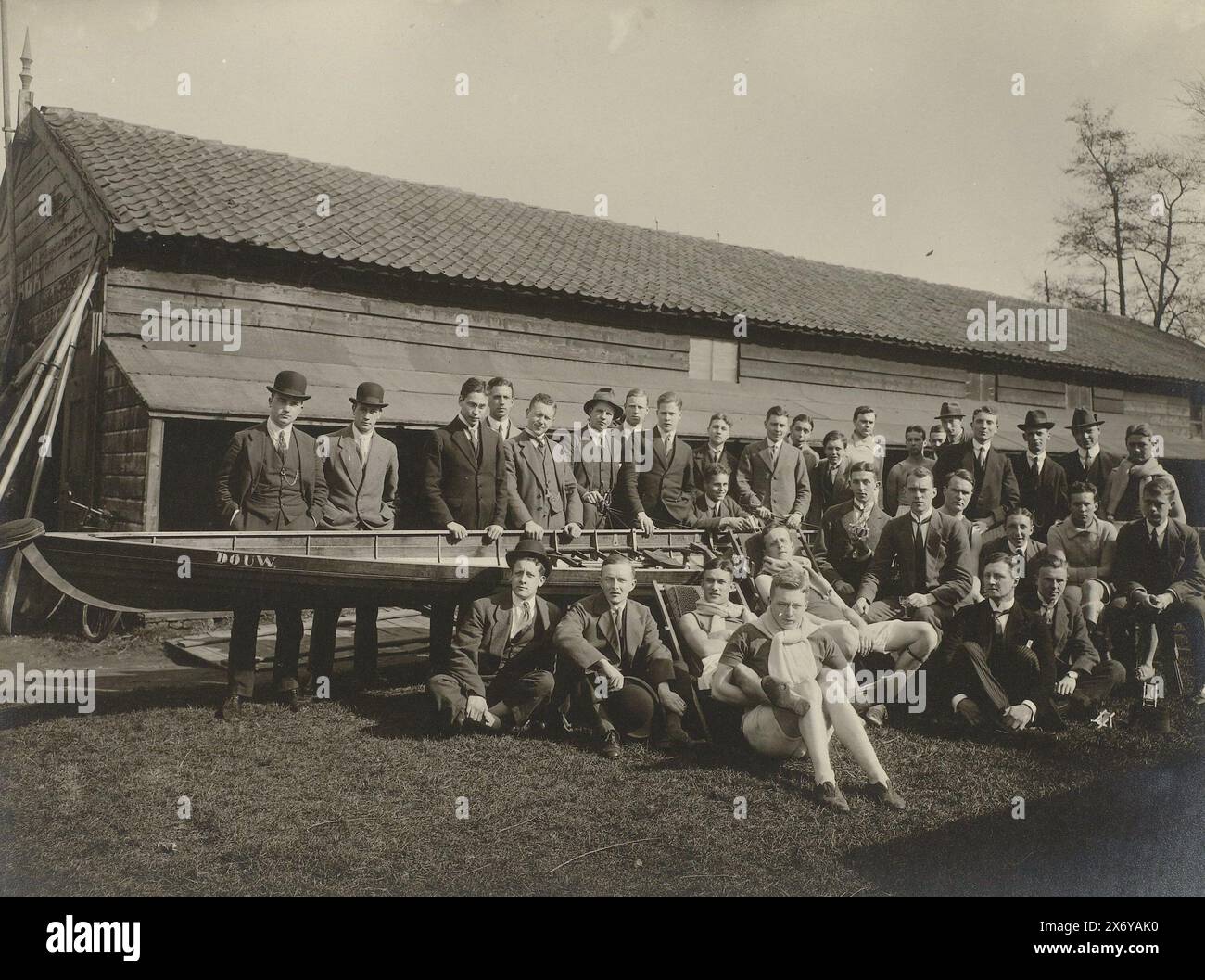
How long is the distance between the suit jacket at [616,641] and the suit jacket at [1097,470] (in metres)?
3.82

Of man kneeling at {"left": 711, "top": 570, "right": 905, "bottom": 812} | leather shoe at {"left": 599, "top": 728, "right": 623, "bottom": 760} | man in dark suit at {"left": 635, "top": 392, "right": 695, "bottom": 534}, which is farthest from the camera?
man in dark suit at {"left": 635, "top": 392, "right": 695, "bottom": 534}

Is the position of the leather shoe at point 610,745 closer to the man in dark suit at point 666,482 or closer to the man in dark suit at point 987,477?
the man in dark suit at point 666,482

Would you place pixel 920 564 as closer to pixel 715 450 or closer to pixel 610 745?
pixel 715 450

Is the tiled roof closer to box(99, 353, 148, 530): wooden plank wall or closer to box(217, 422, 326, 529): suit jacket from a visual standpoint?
box(99, 353, 148, 530): wooden plank wall

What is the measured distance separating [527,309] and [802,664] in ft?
23.2

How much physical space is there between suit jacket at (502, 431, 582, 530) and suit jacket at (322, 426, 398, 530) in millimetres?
784

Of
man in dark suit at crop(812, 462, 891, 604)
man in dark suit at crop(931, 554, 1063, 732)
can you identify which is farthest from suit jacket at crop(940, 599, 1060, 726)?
man in dark suit at crop(812, 462, 891, 604)

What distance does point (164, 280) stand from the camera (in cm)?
831

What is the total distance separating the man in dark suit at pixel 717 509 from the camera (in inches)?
229

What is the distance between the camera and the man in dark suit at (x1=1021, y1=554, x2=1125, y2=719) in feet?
15.5

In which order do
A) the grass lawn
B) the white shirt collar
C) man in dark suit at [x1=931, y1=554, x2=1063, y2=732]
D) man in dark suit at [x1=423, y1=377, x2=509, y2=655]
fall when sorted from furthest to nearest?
man in dark suit at [x1=423, y1=377, x2=509, y2=655] < the white shirt collar < man in dark suit at [x1=931, y1=554, x2=1063, y2=732] < the grass lawn

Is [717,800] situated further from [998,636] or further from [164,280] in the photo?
[164,280]

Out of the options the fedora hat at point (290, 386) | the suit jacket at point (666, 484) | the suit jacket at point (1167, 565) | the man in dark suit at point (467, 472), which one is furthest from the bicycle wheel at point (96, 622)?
the suit jacket at point (1167, 565)

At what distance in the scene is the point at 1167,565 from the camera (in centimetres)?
507
